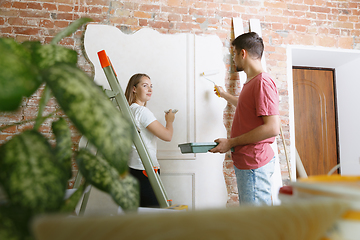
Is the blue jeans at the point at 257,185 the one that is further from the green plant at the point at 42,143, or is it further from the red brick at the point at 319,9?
the red brick at the point at 319,9

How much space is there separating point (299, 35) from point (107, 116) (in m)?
3.26

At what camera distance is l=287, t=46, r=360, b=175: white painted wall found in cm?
302

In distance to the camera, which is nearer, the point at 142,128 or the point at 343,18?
the point at 142,128

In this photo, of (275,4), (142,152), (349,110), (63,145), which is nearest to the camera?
(63,145)

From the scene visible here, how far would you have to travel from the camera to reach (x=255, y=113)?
195cm

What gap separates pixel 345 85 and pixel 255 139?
231cm

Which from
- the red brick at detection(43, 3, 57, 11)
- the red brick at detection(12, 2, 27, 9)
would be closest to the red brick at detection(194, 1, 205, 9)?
the red brick at detection(43, 3, 57, 11)

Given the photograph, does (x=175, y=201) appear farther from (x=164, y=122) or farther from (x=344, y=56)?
(x=344, y=56)

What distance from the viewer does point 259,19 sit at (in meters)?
2.89

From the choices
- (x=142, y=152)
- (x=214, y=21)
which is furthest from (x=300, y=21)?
(x=142, y=152)

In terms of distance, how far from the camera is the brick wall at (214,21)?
8.36 feet

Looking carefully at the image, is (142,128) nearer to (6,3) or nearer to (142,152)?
(142,152)

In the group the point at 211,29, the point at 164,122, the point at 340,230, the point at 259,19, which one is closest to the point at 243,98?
the point at 164,122

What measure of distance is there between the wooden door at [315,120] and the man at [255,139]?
1677 mm
